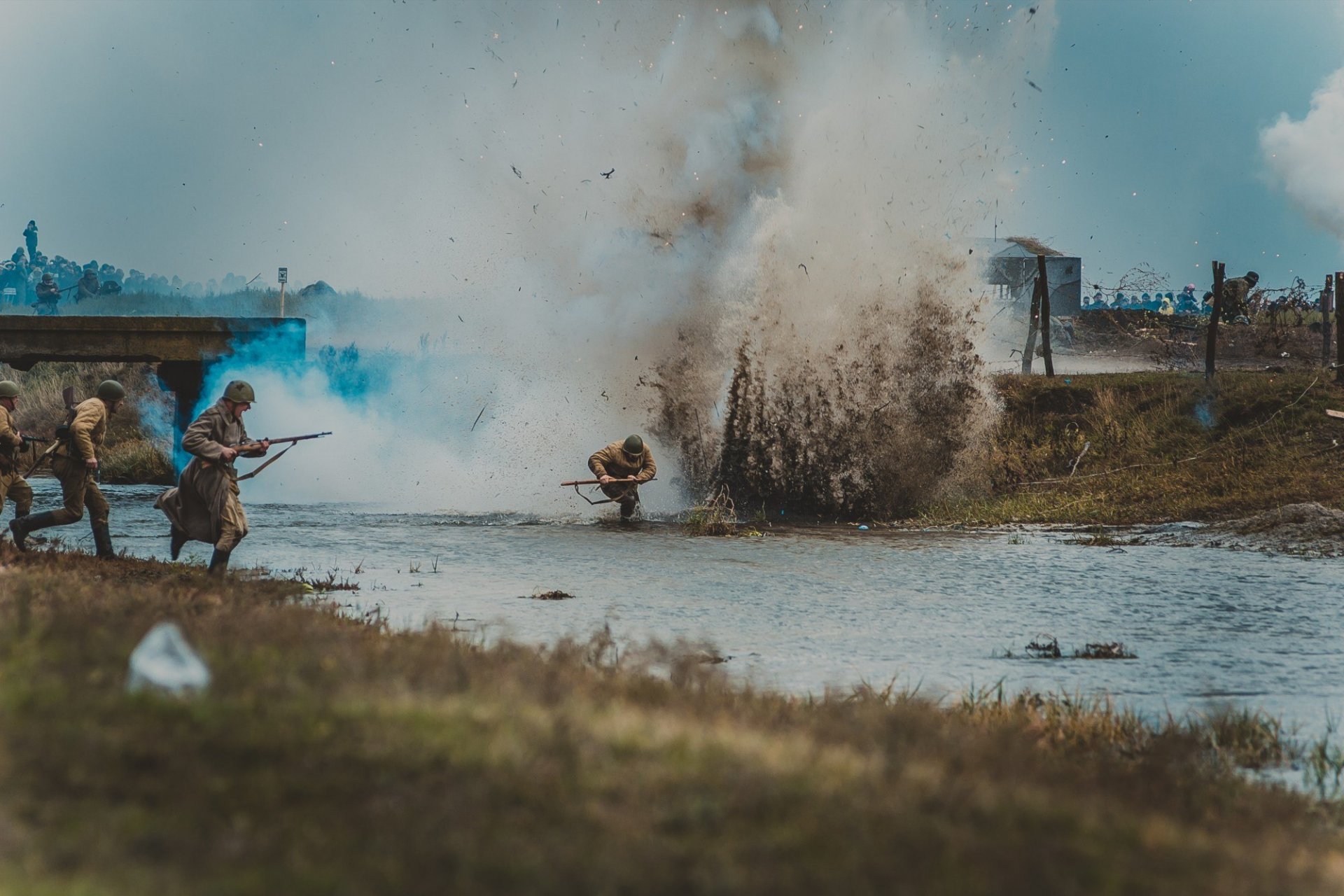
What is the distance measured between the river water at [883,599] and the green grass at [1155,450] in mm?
2694

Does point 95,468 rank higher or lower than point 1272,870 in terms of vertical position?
higher

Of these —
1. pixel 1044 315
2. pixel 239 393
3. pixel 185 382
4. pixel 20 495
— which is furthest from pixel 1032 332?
pixel 20 495

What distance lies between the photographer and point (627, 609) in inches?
497

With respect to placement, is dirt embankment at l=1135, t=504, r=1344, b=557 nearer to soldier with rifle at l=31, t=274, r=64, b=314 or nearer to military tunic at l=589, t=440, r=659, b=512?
military tunic at l=589, t=440, r=659, b=512

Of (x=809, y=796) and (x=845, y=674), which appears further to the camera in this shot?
(x=845, y=674)

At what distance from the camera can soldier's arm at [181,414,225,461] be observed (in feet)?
42.0

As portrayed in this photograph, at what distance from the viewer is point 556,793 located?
4.68 m

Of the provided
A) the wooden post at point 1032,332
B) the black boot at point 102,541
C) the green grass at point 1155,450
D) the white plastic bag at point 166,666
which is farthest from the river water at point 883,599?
the wooden post at point 1032,332

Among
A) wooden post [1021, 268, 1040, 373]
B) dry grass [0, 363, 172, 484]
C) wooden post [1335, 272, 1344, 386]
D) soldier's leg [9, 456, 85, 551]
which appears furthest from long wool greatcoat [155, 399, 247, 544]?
wooden post [1021, 268, 1040, 373]

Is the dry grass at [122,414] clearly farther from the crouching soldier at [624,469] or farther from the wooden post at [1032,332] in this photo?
the wooden post at [1032,332]

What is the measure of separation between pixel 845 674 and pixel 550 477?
1920cm

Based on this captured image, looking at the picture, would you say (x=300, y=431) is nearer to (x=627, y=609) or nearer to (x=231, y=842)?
(x=627, y=609)

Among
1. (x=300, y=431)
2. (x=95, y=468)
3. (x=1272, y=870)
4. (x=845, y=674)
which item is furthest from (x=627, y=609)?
(x=300, y=431)

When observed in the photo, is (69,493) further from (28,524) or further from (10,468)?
(10,468)
